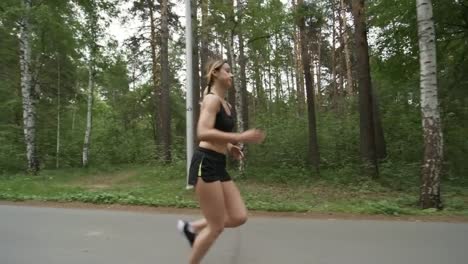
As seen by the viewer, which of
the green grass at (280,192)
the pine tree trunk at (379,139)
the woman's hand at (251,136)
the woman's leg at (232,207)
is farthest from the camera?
the pine tree trunk at (379,139)

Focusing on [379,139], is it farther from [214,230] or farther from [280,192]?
[214,230]

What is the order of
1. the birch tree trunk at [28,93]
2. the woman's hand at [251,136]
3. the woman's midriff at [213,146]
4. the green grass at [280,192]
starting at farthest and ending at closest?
→ the birch tree trunk at [28,93], the green grass at [280,192], the woman's midriff at [213,146], the woman's hand at [251,136]

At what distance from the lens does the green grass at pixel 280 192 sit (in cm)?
885

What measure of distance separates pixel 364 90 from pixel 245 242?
10.8 m

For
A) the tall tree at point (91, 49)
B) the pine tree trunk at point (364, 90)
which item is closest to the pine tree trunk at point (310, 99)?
the pine tree trunk at point (364, 90)

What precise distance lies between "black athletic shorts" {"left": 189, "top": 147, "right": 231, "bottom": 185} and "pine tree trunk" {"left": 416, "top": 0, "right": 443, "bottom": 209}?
607 cm

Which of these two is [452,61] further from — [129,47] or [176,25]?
[129,47]

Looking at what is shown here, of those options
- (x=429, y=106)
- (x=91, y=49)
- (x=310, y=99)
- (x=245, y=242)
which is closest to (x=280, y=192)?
(x=429, y=106)

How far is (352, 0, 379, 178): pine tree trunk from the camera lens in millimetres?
15164

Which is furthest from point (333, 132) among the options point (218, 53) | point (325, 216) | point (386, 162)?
point (325, 216)

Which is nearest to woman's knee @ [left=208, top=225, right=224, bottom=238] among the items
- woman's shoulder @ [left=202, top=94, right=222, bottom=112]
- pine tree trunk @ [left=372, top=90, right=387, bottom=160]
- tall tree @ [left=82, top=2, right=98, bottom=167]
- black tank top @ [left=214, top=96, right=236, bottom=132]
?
black tank top @ [left=214, top=96, right=236, bottom=132]

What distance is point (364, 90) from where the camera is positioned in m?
15.6

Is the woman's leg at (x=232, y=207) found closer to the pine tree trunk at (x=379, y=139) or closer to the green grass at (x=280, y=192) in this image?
the green grass at (x=280, y=192)

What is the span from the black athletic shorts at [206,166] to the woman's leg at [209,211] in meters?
0.05
